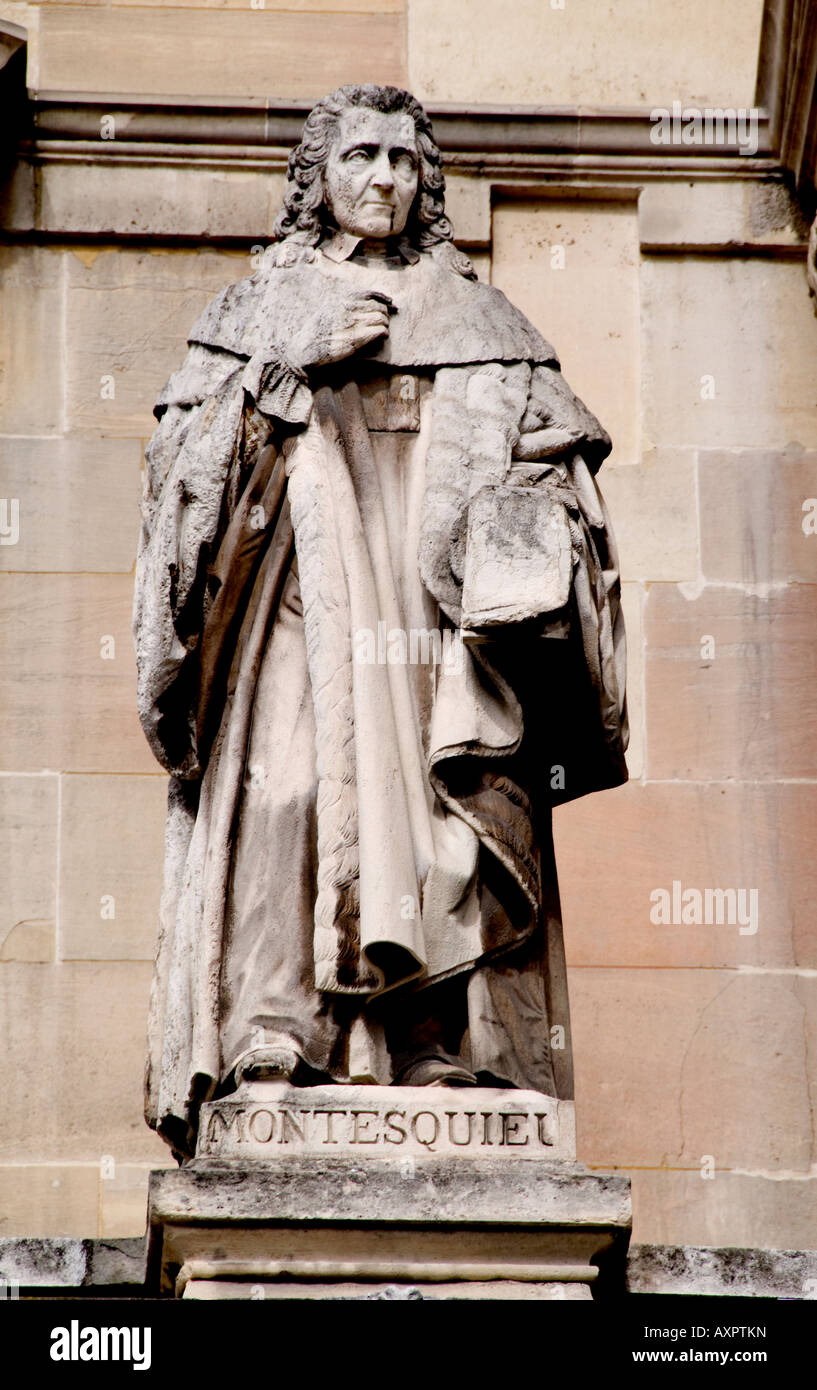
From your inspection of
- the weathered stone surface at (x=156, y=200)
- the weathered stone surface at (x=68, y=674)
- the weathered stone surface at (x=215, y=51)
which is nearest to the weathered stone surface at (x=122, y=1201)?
the weathered stone surface at (x=68, y=674)

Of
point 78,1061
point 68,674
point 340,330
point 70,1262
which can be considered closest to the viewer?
point 70,1262

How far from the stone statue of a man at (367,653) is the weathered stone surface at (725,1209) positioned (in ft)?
5.20

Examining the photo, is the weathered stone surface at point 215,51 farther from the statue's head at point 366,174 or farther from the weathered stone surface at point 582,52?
the statue's head at point 366,174

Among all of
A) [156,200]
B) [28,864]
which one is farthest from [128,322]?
[28,864]

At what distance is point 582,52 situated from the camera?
1008cm

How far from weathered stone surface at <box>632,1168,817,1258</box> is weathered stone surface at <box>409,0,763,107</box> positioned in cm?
315

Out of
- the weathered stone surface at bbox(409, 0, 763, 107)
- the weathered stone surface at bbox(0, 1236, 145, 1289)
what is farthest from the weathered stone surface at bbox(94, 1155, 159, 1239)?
the weathered stone surface at bbox(409, 0, 763, 107)

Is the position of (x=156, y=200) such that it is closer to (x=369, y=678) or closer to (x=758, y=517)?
(x=758, y=517)

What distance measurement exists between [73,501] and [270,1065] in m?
2.96

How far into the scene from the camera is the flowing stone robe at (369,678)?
23.2 ft

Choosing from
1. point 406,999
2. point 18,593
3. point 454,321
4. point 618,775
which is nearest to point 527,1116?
point 406,999

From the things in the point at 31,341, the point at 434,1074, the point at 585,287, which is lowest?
the point at 434,1074
